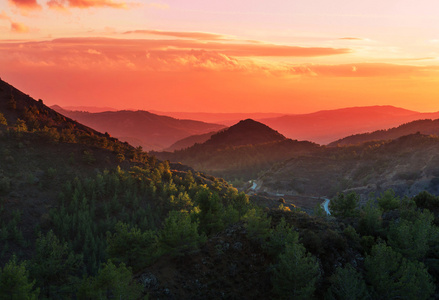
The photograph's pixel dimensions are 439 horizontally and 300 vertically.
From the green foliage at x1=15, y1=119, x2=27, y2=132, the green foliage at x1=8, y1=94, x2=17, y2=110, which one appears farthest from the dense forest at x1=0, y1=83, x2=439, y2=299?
the green foliage at x1=8, y1=94, x2=17, y2=110

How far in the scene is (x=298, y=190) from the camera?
557ft

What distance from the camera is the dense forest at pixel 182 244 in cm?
3809

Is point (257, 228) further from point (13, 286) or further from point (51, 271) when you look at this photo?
point (13, 286)

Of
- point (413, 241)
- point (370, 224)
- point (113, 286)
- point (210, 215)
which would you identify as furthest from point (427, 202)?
point (113, 286)

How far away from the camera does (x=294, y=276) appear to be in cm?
3794

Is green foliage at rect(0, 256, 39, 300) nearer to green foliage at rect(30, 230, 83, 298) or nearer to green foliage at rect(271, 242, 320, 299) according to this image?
A: green foliage at rect(30, 230, 83, 298)

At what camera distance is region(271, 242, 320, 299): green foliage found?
123 feet

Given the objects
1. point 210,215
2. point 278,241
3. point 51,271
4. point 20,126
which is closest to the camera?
point 278,241

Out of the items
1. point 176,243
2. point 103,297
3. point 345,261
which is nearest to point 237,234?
point 176,243

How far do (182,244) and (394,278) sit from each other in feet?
74.7

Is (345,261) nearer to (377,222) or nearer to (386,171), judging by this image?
(377,222)

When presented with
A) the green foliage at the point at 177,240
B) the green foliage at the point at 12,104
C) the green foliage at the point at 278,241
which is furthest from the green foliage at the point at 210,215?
the green foliage at the point at 12,104

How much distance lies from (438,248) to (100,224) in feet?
179

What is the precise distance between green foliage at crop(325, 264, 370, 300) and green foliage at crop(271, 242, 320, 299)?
6.47ft
